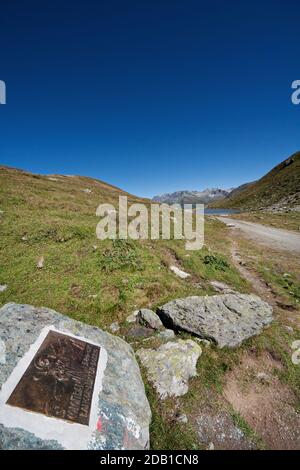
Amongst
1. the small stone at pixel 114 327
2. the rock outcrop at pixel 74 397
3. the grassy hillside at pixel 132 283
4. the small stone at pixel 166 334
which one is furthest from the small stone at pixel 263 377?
the small stone at pixel 114 327

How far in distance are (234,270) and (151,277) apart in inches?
247

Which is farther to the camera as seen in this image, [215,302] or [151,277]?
[151,277]

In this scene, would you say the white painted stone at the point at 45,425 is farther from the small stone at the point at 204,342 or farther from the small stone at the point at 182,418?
the small stone at the point at 204,342

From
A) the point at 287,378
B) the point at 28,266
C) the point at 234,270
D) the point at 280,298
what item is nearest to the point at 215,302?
the point at 287,378

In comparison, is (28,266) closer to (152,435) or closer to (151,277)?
(151,277)

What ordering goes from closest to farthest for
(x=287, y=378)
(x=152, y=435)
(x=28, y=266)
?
(x=152, y=435) < (x=287, y=378) < (x=28, y=266)

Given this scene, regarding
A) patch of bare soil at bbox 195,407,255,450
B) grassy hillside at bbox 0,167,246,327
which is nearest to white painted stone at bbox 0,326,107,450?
patch of bare soil at bbox 195,407,255,450

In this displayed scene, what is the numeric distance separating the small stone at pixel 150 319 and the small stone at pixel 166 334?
320mm

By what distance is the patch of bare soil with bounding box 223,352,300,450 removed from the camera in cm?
637

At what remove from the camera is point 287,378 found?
25.6 ft

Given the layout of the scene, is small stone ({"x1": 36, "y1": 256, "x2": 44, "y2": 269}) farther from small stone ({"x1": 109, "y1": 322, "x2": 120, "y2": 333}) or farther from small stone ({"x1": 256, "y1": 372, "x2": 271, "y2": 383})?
small stone ({"x1": 256, "y1": 372, "x2": 271, "y2": 383})

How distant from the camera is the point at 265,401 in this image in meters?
7.16

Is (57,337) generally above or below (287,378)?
above

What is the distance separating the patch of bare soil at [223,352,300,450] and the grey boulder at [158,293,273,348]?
3.16 ft
